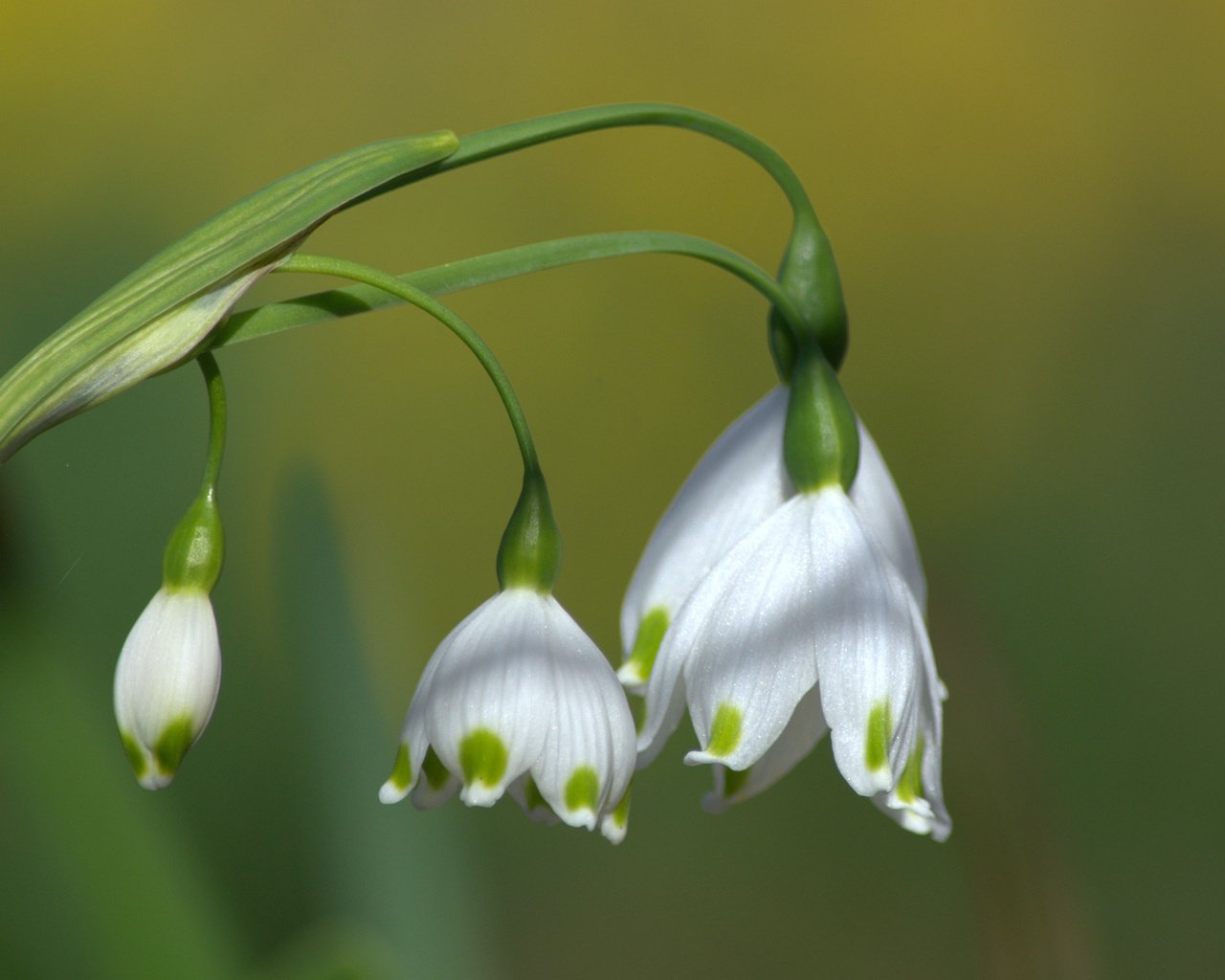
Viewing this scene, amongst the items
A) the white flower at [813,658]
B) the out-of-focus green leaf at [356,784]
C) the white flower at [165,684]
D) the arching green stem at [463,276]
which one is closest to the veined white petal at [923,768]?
the white flower at [813,658]

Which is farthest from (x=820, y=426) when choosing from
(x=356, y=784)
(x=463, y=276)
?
(x=356, y=784)

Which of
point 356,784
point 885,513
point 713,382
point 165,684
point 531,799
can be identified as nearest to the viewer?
point 165,684

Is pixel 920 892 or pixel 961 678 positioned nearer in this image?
pixel 961 678

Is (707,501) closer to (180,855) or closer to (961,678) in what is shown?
(180,855)

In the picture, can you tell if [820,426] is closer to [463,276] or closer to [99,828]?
[463,276]

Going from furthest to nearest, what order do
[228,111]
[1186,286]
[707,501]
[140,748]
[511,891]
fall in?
[1186,286] → [228,111] → [511,891] → [707,501] → [140,748]

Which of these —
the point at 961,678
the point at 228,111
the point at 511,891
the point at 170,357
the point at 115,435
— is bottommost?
the point at 511,891

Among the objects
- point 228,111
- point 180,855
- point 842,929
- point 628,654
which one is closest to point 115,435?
point 180,855

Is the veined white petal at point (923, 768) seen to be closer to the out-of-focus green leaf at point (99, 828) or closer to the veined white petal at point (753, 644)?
the veined white petal at point (753, 644)
